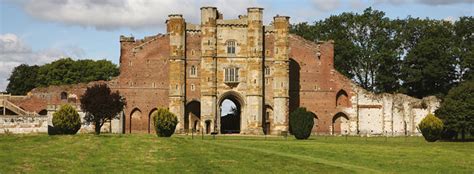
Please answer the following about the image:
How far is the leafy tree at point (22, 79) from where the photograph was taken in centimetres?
11388

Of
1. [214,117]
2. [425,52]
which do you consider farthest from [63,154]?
[425,52]

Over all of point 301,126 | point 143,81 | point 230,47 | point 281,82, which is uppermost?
point 230,47

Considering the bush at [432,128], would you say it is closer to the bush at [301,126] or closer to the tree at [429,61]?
the bush at [301,126]

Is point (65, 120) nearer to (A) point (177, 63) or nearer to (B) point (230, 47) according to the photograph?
(A) point (177, 63)

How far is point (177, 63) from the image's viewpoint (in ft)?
260

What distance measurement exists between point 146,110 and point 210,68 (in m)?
7.76

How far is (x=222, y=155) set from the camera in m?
38.1

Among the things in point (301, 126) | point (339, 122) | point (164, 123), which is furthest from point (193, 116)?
point (164, 123)

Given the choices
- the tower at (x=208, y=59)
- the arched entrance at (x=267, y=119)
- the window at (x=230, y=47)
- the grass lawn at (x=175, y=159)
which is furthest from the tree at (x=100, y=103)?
the grass lawn at (x=175, y=159)

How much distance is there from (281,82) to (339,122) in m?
8.65

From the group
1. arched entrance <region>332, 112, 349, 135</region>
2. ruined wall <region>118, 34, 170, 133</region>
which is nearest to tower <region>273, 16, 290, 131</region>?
arched entrance <region>332, 112, 349, 135</region>

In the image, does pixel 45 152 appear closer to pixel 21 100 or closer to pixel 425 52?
pixel 21 100

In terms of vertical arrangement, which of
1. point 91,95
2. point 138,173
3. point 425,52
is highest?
point 425,52

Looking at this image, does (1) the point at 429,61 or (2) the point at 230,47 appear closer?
(2) the point at 230,47
